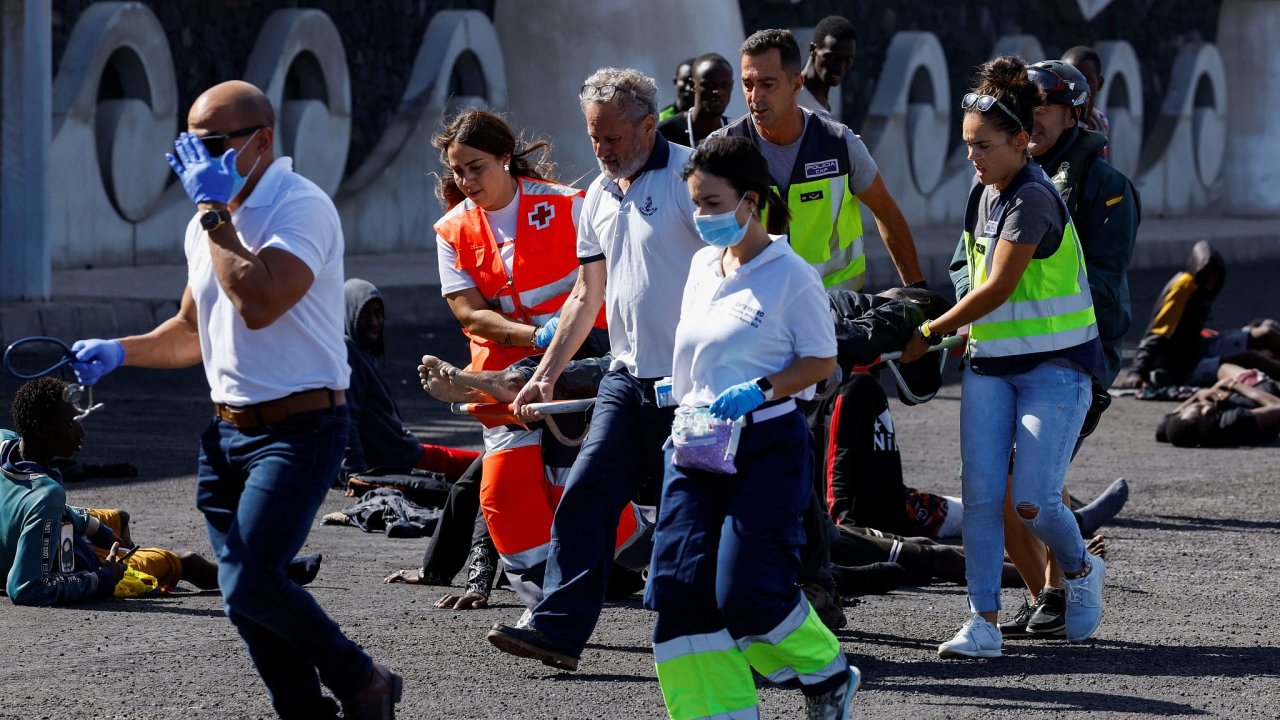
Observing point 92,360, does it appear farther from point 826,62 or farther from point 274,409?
point 826,62

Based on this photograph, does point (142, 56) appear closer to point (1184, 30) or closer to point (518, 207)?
point (518, 207)

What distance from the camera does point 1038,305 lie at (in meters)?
5.76

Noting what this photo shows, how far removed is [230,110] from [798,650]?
1.78m

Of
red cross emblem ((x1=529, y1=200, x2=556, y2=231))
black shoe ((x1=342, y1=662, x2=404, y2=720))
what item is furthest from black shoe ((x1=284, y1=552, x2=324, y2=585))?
black shoe ((x1=342, y1=662, x2=404, y2=720))

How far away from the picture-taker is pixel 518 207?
6.35 metres

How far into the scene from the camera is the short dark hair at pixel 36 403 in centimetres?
640

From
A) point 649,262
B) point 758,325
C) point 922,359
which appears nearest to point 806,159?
point 922,359

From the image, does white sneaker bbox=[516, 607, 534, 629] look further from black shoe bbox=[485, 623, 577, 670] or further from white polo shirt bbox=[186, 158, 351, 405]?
white polo shirt bbox=[186, 158, 351, 405]

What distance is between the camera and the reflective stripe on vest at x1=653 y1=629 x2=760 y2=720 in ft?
15.2

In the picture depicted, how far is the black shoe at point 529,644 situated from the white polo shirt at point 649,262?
75 cm

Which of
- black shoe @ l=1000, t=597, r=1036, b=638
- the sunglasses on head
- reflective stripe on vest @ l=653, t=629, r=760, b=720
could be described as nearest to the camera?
reflective stripe on vest @ l=653, t=629, r=760, b=720

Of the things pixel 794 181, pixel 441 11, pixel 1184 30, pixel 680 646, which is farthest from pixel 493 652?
pixel 1184 30

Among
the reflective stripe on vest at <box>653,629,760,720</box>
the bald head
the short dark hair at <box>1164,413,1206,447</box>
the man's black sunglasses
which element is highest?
the bald head

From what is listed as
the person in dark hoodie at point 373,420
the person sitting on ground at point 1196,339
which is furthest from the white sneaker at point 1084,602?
the person sitting on ground at point 1196,339
